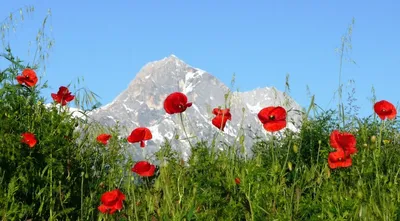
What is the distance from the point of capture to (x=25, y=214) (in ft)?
14.1

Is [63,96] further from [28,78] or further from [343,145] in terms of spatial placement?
[343,145]

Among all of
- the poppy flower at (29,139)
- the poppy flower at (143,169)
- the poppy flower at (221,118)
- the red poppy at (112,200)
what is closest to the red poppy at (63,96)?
the poppy flower at (29,139)

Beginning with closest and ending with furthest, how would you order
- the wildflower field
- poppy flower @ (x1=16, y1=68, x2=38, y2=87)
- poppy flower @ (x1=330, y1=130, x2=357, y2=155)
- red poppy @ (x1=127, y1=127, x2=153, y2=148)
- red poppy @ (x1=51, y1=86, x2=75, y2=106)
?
the wildflower field → poppy flower @ (x1=330, y1=130, x2=357, y2=155) → red poppy @ (x1=127, y1=127, x2=153, y2=148) → poppy flower @ (x1=16, y1=68, x2=38, y2=87) → red poppy @ (x1=51, y1=86, x2=75, y2=106)

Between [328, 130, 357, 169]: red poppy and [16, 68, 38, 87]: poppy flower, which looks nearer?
[328, 130, 357, 169]: red poppy

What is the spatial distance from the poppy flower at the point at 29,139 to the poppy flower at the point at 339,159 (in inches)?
78.8

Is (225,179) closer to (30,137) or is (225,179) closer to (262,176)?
(262,176)

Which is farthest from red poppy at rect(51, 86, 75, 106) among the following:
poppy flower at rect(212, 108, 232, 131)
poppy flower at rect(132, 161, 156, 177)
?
poppy flower at rect(212, 108, 232, 131)

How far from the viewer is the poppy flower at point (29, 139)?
4207mm

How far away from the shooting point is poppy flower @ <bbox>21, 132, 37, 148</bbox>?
4.21 meters

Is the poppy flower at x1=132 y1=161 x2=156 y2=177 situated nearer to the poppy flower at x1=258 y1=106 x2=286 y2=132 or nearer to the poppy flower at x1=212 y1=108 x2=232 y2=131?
the poppy flower at x1=212 y1=108 x2=232 y2=131

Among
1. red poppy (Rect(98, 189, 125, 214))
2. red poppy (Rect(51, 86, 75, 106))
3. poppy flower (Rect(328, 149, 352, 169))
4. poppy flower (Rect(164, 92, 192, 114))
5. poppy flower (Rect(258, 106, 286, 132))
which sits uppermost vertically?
red poppy (Rect(51, 86, 75, 106))

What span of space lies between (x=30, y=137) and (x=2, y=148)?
20cm

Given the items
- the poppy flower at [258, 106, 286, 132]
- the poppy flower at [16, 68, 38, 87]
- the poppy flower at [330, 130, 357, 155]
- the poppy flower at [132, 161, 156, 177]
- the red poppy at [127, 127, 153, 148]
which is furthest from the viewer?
the poppy flower at [16, 68, 38, 87]

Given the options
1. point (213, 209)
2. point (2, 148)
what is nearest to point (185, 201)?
point (213, 209)
